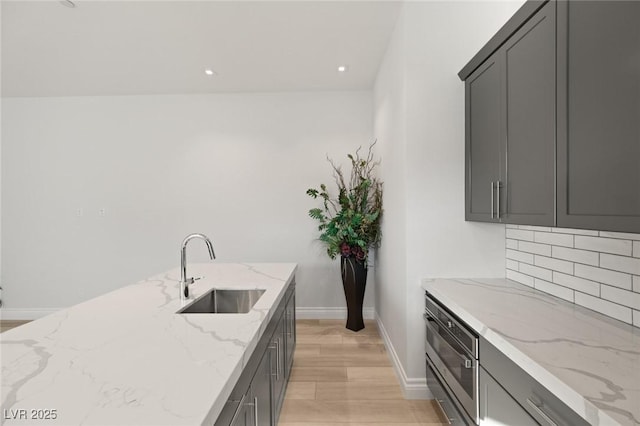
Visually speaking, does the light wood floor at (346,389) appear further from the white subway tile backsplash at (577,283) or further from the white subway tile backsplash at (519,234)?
the white subway tile backsplash at (519,234)

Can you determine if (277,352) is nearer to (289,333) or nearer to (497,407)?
(289,333)

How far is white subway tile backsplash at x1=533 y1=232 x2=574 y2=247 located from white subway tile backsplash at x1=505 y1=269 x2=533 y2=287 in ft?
0.87

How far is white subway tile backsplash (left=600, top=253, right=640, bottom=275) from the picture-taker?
1.37 metres

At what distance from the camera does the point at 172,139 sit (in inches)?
163

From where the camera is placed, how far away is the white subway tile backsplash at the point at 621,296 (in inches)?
53.6

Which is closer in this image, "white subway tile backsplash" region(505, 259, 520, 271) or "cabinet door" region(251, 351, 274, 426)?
"cabinet door" region(251, 351, 274, 426)

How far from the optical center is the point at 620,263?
4.72 feet

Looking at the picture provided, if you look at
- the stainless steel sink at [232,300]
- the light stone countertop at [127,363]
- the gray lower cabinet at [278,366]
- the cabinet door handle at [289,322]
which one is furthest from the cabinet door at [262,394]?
the cabinet door handle at [289,322]

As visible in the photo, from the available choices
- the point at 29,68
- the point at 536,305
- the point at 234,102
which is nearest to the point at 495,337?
the point at 536,305

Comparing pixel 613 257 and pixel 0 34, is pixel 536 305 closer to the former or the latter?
pixel 613 257

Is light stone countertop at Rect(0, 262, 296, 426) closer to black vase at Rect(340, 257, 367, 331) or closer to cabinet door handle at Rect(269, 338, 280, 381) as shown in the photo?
cabinet door handle at Rect(269, 338, 280, 381)

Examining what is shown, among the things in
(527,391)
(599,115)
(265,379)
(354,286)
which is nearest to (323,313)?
(354,286)

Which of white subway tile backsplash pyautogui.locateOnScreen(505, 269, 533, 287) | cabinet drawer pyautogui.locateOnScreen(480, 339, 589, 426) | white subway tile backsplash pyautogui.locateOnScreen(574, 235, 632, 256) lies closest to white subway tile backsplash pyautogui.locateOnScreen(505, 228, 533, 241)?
white subway tile backsplash pyautogui.locateOnScreen(505, 269, 533, 287)

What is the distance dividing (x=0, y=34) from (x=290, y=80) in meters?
2.59
